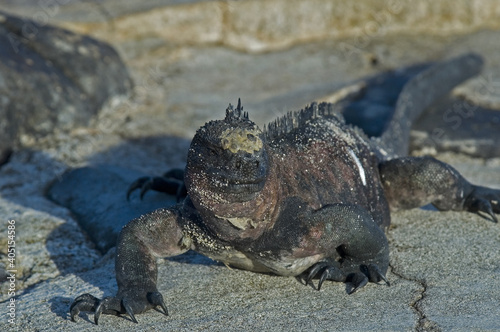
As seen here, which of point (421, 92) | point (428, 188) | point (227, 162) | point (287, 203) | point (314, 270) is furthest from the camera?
point (421, 92)

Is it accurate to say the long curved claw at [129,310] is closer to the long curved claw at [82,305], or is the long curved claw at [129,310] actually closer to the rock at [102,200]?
the long curved claw at [82,305]

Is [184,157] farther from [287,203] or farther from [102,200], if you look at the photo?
[287,203]

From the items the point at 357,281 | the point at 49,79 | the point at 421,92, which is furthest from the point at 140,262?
the point at 421,92

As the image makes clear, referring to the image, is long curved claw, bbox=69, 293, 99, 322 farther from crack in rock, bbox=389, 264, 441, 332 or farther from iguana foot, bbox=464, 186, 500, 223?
iguana foot, bbox=464, 186, 500, 223

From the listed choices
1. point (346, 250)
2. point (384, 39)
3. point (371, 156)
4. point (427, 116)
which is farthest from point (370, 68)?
point (346, 250)

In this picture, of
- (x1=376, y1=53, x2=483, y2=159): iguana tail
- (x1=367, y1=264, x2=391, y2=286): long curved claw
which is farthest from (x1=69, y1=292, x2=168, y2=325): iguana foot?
(x1=376, y1=53, x2=483, y2=159): iguana tail

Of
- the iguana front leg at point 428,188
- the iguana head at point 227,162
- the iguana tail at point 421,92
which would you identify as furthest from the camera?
the iguana tail at point 421,92

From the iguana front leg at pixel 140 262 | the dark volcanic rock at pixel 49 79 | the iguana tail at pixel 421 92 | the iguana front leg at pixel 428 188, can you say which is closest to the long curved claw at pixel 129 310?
the iguana front leg at pixel 140 262
